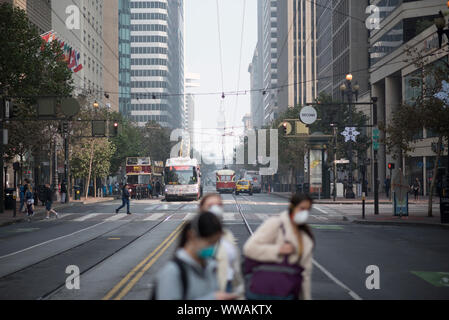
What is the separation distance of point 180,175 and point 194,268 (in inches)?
1729

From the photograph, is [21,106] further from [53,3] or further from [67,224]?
[53,3]

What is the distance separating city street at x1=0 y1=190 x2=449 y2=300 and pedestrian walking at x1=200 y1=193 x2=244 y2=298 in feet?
14.6

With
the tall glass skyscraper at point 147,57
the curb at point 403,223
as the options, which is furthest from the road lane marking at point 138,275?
the tall glass skyscraper at point 147,57

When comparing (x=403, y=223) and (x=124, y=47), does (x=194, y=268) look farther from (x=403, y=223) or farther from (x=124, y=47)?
(x=124, y=47)

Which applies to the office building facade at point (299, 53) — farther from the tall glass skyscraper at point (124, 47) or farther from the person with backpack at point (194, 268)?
the person with backpack at point (194, 268)

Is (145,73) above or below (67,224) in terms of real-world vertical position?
above

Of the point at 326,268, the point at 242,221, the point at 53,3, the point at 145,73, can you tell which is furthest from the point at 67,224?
the point at 145,73

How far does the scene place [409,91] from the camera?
54656 mm

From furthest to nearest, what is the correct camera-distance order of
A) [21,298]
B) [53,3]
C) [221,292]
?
1. [53,3]
2. [21,298]
3. [221,292]

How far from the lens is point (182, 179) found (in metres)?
48.5

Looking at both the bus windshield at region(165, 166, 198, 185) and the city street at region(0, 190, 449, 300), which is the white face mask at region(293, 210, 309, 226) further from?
the bus windshield at region(165, 166, 198, 185)

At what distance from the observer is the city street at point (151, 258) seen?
34.6 ft

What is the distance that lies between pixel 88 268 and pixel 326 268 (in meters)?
5.07

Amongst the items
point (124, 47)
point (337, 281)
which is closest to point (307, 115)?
point (337, 281)
